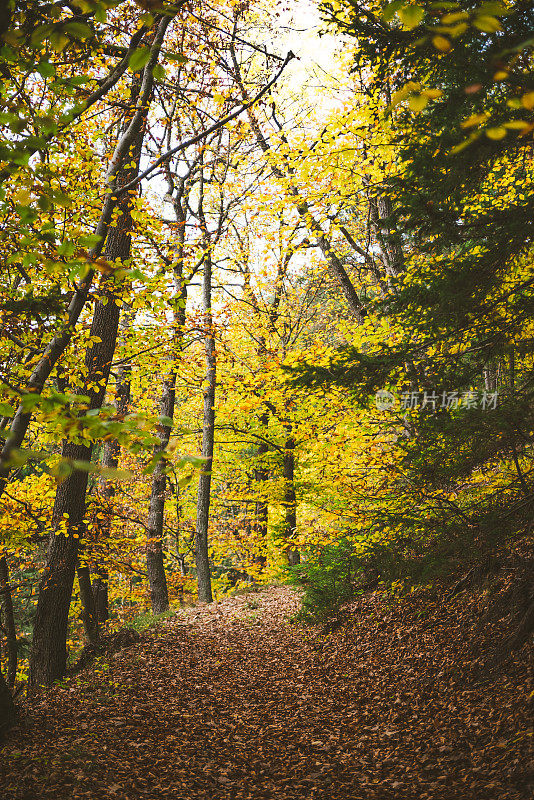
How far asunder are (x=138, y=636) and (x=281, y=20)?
12.5m

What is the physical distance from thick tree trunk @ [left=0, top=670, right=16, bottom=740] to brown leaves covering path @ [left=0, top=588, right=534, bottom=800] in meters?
0.13

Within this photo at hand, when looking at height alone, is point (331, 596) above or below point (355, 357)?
below

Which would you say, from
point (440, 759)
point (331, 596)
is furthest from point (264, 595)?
point (440, 759)

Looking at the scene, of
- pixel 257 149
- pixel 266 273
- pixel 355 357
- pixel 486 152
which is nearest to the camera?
pixel 486 152

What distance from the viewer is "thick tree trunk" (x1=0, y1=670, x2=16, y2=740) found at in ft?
15.5

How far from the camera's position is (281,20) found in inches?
409

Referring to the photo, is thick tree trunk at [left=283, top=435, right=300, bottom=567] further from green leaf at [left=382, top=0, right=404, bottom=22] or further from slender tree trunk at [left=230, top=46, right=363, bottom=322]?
green leaf at [left=382, top=0, right=404, bottom=22]

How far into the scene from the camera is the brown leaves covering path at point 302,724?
394cm

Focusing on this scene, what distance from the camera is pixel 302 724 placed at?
18.5 ft

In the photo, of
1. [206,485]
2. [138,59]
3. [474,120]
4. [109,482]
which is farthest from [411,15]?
[206,485]

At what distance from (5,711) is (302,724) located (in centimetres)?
307

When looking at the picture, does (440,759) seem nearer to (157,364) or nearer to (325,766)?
(325,766)

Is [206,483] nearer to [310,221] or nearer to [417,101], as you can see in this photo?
[310,221]

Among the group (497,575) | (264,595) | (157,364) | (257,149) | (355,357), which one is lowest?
(264,595)
